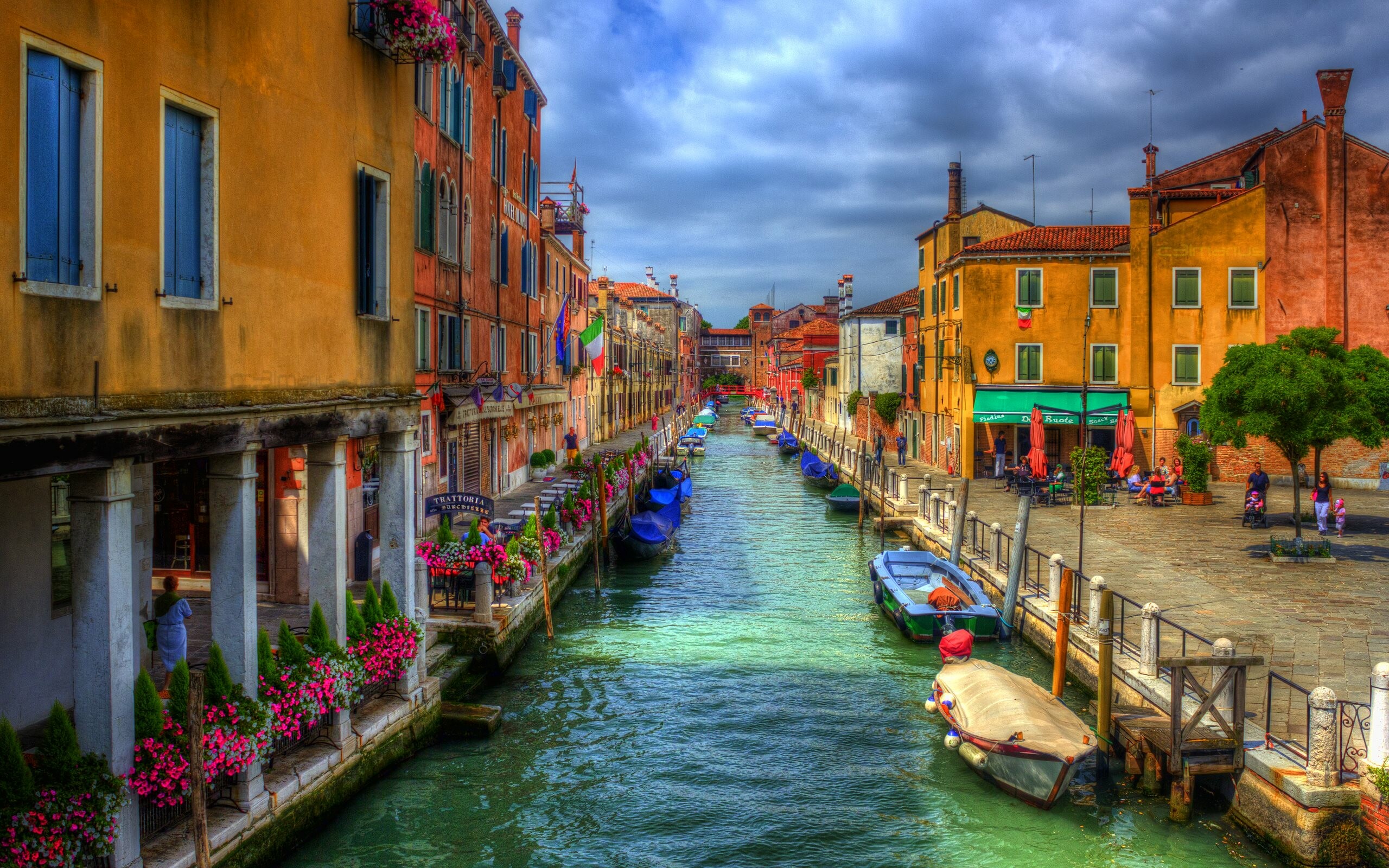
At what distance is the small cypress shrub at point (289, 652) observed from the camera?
8.64 metres

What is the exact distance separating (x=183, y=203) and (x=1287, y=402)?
1835 cm

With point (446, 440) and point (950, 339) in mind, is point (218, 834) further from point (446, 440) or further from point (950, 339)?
point (950, 339)

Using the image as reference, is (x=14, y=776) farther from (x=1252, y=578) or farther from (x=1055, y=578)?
(x=1252, y=578)

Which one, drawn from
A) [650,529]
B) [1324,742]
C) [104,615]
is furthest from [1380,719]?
[650,529]

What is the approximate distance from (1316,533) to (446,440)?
19.3 m

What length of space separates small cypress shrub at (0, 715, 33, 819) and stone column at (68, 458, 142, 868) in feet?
1.52

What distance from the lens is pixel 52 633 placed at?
881 centimetres

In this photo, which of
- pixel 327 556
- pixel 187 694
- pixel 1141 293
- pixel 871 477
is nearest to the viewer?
pixel 187 694

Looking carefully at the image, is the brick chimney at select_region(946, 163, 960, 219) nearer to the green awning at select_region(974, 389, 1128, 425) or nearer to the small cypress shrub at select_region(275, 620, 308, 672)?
the green awning at select_region(974, 389, 1128, 425)

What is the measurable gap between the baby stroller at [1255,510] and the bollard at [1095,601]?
10579 millimetres

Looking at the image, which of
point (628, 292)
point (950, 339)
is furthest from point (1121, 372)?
point (628, 292)

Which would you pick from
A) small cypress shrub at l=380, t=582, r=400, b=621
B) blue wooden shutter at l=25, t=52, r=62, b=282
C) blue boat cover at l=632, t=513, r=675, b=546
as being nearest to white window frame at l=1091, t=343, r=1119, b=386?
blue boat cover at l=632, t=513, r=675, b=546

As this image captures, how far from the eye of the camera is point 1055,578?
16.0 metres

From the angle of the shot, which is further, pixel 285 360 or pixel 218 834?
pixel 285 360
